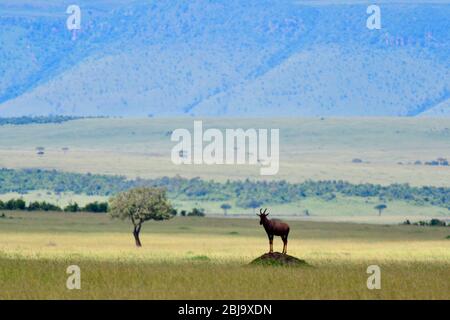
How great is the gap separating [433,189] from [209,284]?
161866 millimetres

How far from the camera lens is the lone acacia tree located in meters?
74.3

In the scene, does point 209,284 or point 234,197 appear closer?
point 209,284

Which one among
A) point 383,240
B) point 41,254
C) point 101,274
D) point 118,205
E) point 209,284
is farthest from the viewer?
point 383,240

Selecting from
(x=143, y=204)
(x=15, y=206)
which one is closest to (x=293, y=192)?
(x=15, y=206)

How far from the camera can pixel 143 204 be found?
245 ft

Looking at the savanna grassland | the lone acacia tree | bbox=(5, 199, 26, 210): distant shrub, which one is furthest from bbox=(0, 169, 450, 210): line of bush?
the lone acacia tree

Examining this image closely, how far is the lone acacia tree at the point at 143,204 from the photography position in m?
74.3

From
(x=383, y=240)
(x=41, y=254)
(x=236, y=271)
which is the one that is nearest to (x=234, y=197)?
(x=383, y=240)

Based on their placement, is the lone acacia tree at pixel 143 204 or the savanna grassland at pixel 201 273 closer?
the savanna grassland at pixel 201 273

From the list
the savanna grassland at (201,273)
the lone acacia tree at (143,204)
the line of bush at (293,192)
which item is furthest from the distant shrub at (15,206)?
the line of bush at (293,192)

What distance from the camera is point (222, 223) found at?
110 m

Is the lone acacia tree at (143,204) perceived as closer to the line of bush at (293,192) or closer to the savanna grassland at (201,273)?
the savanna grassland at (201,273)
